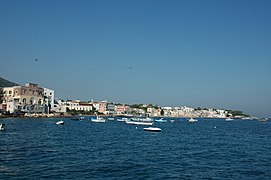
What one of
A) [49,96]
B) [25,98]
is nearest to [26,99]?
[25,98]

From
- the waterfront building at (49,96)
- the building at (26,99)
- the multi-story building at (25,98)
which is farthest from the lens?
the waterfront building at (49,96)

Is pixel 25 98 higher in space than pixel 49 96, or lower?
lower

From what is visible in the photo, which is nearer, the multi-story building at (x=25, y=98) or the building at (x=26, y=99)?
the building at (x=26, y=99)

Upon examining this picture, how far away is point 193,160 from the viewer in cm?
2877

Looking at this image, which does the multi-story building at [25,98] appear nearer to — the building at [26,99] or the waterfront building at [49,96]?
the building at [26,99]

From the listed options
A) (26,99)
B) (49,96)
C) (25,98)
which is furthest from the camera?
(49,96)

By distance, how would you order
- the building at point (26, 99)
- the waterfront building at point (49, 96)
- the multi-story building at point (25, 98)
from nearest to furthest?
the building at point (26, 99), the multi-story building at point (25, 98), the waterfront building at point (49, 96)

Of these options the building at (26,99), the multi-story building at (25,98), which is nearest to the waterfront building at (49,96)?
the building at (26,99)

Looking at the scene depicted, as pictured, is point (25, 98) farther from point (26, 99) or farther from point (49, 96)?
point (49, 96)

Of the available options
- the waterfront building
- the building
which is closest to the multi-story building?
the building

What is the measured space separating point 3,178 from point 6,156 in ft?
28.1

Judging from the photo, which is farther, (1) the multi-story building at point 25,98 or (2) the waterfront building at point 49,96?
(2) the waterfront building at point 49,96

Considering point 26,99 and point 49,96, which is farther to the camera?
point 49,96

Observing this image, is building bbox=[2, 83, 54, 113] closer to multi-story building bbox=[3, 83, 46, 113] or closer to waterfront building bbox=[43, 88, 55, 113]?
multi-story building bbox=[3, 83, 46, 113]
